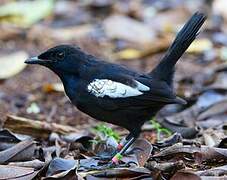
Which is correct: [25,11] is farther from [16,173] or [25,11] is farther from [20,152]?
[16,173]

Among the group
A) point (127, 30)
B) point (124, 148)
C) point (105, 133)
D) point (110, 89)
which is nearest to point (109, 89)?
point (110, 89)

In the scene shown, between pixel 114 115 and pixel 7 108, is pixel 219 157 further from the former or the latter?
pixel 7 108

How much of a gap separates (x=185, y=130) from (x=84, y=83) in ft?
3.82

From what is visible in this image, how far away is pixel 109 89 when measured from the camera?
16.4ft

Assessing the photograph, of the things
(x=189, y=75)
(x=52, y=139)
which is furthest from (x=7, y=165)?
(x=189, y=75)

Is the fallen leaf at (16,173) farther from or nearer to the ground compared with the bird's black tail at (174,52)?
nearer to the ground

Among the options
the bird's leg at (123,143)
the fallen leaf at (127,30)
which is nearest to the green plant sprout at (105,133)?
the bird's leg at (123,143)

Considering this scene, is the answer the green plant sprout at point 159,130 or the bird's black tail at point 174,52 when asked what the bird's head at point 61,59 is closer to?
the bird's black tail at point 174,52

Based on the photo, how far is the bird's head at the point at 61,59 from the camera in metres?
5.17

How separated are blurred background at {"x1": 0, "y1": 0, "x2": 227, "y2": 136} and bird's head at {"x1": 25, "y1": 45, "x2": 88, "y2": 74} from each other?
1413mm

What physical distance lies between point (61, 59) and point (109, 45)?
3.75 meters

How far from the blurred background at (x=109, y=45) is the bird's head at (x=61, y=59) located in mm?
1413

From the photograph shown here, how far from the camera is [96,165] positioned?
4.82 m

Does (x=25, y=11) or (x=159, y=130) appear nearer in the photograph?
(x=159, y=130)
